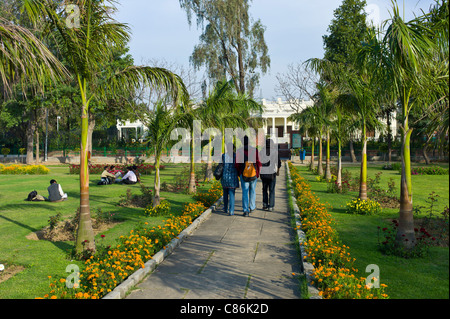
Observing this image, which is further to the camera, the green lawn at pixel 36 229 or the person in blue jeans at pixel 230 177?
the person in blue jeans at pixel 230 177

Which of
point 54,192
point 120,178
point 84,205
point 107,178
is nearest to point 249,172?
point 84,205

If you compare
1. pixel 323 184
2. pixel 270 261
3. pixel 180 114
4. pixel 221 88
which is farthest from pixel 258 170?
pixel 323 184

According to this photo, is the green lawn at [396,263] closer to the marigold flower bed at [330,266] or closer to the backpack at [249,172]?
the marigold flower bed at [330,266]

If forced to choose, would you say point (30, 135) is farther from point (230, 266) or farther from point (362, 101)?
point (230, 266)

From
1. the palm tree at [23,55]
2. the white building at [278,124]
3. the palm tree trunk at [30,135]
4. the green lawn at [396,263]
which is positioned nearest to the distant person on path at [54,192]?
the palm tree at [23,55]

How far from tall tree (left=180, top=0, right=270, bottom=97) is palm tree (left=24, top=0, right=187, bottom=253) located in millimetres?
18290

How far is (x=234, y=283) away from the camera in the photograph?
17.7ft

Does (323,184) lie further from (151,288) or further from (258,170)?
(151,288)

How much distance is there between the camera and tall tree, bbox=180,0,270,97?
24656mm

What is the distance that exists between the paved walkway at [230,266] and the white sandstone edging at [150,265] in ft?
0.29

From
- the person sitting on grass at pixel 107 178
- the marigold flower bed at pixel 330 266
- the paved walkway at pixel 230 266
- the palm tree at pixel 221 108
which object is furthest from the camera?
the person sitting on grass at pixel 107 178

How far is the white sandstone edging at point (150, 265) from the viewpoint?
194 inches

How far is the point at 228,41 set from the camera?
25703 mm
